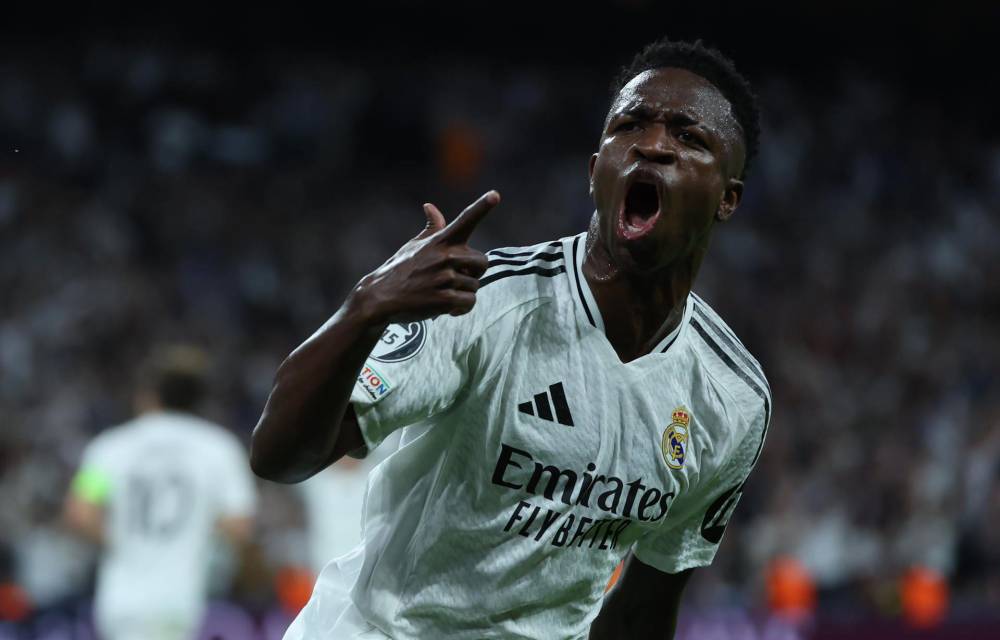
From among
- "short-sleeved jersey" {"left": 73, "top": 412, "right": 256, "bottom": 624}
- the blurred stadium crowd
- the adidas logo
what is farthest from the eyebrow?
the blurred stadium crowd

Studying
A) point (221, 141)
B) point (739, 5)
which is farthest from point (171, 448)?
point (739, 5)

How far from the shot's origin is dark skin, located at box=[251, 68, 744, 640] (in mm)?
2207

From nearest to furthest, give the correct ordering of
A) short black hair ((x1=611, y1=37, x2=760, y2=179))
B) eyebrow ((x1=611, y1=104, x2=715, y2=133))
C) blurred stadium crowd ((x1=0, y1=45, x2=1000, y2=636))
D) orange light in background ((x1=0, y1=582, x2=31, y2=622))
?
1. eyebrow ((x1=611, y1=104, x2=715, y2=133))
2. short black hair ((x1=611, y1=37, x2=760, y2=179))
3. orange light in background ((x1=0, y1=582, x2=31, y2=622))
4. blurred stadium crowd ((x1=0, y1=45, x2=1000, y2=636))

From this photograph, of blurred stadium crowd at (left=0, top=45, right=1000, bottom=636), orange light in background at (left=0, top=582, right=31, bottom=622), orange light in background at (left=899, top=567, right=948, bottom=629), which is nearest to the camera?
orange light in background at (left=0, top=582, right=31, bottom=622)

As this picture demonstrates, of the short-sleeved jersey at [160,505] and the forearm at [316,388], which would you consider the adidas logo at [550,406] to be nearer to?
the forearm at [316,388]

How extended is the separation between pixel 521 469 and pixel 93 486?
4.59m

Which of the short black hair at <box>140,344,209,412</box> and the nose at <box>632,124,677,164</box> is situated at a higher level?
the nose at <box>632,124,677,164</box>

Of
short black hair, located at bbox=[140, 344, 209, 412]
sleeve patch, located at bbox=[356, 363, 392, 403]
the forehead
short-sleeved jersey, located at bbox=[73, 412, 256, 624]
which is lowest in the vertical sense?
short-sleeved jersey, located at bbox=[73, 412, 256, 624]

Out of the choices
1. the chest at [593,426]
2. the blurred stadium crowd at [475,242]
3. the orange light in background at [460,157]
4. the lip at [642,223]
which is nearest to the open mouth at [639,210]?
the lip at [642,223]

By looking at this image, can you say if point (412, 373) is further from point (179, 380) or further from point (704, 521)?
point (179, 380)

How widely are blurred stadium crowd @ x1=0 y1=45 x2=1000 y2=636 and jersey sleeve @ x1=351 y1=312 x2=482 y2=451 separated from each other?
598 centimetres

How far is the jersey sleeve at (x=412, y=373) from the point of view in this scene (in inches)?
92.0

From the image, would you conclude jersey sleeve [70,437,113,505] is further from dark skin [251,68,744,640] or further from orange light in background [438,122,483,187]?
orange light in background [438,122,483,187]

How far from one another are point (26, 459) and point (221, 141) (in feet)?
14.4
